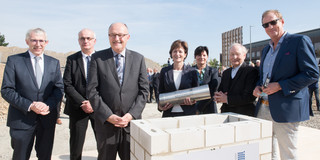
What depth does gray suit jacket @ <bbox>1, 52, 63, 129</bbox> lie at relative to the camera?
88.0 inches

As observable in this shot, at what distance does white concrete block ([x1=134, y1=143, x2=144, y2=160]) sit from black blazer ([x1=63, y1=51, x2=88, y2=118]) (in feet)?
5.25

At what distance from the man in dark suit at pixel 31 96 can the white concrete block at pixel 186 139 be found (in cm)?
175

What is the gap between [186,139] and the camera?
1239 millimetres

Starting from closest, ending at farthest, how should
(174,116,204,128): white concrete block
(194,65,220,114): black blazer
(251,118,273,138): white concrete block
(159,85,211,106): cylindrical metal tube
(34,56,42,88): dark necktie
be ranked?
(251,118,273,138): white concrete block → (174,116,204,128): white concrete block → (159,85,211,106): cylindrical metal tube → (34,56,42,88): dark necktie → (194,65,220,114): black blazer

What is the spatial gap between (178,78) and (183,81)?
9cm

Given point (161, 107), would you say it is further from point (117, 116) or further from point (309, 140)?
point (309, 140)

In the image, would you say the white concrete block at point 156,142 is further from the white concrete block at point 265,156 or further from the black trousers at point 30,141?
the black trousers at point 30,141

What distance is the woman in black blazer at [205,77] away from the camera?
3065 mm

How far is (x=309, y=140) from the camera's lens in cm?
401

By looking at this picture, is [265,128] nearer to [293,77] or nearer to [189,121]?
[189,121]

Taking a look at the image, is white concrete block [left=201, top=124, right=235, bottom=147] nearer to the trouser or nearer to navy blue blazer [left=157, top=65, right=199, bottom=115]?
the trouser

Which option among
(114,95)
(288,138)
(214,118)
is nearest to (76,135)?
(114,95)

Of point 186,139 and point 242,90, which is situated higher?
point 242,90

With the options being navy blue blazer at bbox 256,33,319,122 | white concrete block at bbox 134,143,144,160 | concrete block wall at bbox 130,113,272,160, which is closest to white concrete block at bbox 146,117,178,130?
concrete block wall at bbox 130,113,272,160
